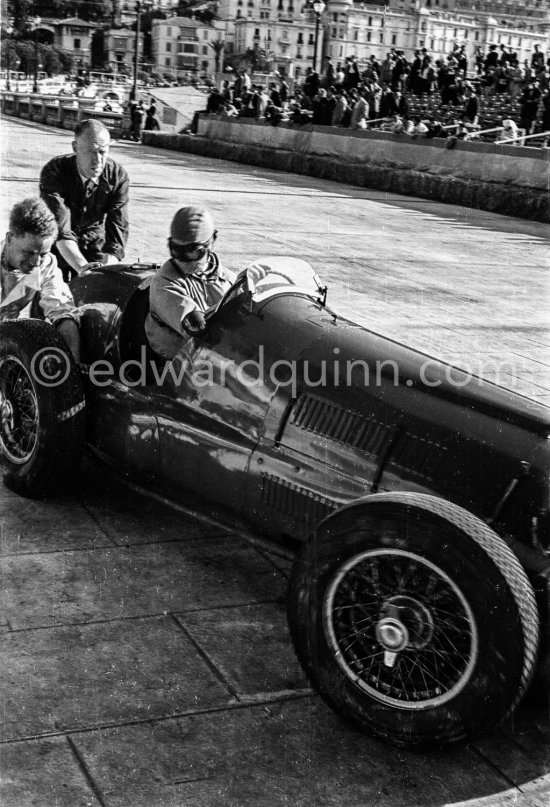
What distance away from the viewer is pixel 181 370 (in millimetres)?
4324

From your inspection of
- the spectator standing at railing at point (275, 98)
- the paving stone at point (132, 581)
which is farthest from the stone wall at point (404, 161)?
the paving stone at point (132, 581)

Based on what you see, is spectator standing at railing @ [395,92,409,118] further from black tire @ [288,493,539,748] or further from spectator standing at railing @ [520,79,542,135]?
black tire @ [288,493,539,748]

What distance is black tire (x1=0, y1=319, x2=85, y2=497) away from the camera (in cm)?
462

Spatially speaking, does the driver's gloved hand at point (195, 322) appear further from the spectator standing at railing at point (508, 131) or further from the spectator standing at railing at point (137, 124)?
→ the spectator standing at railing at point (137, 124)

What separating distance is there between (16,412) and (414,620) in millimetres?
2612

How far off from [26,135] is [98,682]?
1331 inches

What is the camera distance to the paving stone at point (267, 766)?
2793 millimetres

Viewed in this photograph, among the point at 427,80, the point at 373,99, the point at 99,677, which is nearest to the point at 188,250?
the point at 99,677

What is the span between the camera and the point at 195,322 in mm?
4246

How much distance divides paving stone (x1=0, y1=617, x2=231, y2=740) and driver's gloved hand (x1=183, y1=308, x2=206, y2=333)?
50.6 inches

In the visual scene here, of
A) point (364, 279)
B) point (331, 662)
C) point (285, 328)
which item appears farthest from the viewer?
point (364, 279)

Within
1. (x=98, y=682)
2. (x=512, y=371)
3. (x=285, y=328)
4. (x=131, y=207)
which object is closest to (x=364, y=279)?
(x=512, y=371)

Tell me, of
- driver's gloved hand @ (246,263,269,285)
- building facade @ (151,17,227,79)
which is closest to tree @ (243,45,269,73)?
building facade @ (151,17,227,79)

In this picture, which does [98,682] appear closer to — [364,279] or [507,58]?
[364,279]
